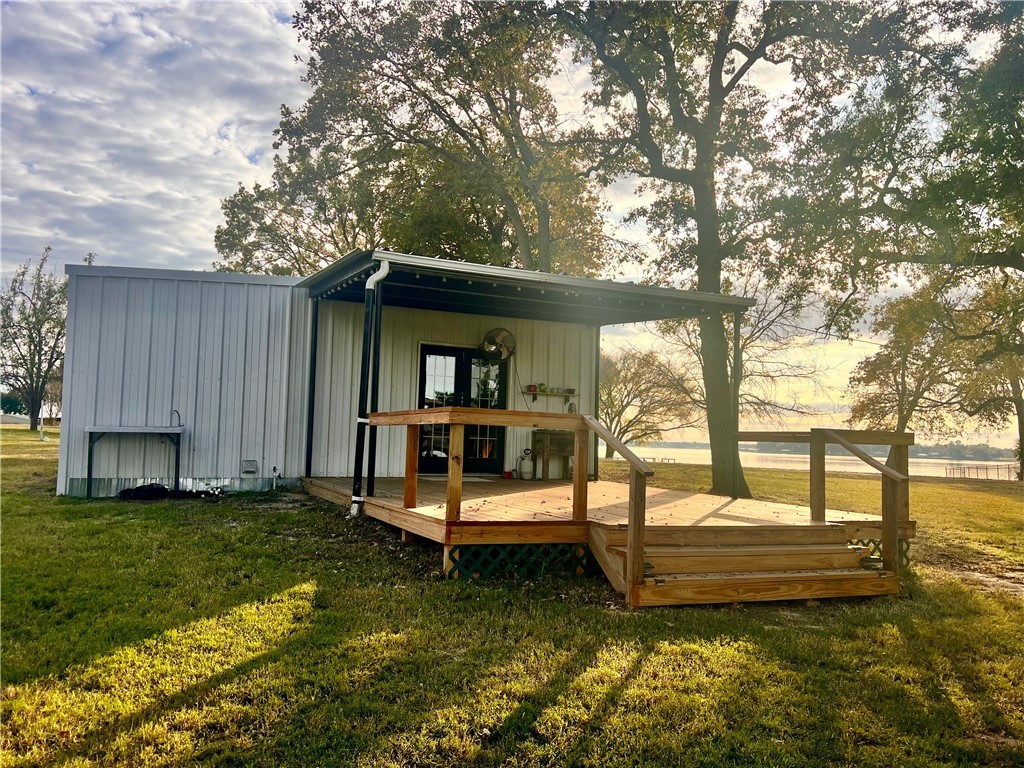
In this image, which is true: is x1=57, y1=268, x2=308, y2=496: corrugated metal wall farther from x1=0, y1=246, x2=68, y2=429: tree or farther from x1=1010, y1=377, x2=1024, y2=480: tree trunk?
x1=1010, y1=377, x2=1024, y2=480: tree trunk

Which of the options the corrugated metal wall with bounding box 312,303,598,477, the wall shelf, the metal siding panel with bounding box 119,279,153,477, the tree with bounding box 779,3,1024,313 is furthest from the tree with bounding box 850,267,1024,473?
the metal siding panel with bounding box 119,279,153,477

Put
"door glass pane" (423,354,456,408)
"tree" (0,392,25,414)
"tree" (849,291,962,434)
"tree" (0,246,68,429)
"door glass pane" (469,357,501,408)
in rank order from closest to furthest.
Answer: "door glass pane" (423,354,456,408) → "door glass pane" (469,357,501,408) → "tree" (849,291,962,434) → "tree" (0,246,68,429) → "tree" (0,392,25,414)

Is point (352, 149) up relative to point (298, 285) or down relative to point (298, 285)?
Answer: up

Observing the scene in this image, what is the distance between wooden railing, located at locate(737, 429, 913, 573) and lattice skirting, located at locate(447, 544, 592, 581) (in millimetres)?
2102

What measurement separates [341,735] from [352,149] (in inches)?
601

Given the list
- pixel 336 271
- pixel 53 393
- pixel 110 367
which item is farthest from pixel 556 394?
pixel 53 393

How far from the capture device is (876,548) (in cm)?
581

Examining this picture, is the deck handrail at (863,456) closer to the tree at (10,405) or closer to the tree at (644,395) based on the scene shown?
the tree at (644,395)

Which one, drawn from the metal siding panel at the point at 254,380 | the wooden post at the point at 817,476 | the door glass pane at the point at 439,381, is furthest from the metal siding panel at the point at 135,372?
the wooden post at the point at 817,476

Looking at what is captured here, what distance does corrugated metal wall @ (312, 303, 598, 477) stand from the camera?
8727 mm

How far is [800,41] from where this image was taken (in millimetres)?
11008

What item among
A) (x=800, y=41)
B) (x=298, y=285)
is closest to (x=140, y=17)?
(x=298, y=285)

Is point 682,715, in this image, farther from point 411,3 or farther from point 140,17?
point 411,3

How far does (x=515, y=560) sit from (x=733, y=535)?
5.35ft
